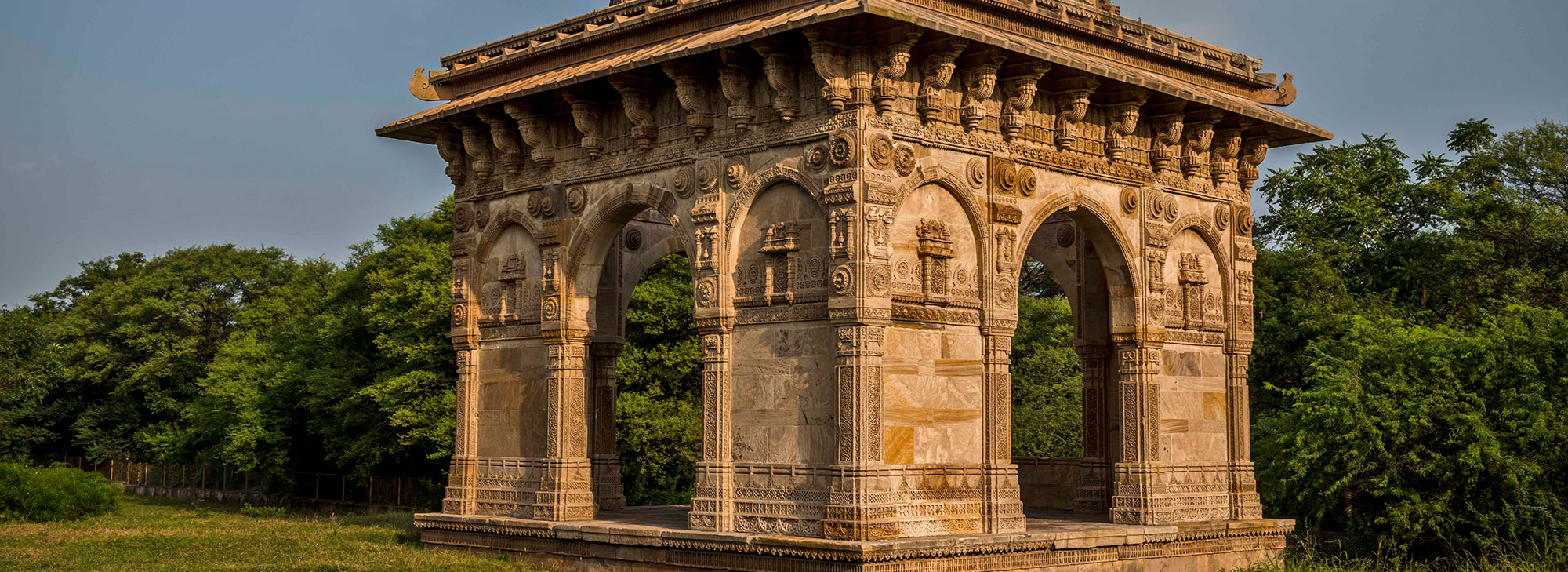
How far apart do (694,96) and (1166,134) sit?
19.3ft

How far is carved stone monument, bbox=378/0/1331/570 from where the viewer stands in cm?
1555

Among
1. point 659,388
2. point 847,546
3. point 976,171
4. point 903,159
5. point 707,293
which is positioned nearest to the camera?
point 847,546

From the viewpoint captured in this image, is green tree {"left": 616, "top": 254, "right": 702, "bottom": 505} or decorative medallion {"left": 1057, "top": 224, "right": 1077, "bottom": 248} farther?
green tree {"left": 616, "top": 254, "right": 702, "bottom": 505}

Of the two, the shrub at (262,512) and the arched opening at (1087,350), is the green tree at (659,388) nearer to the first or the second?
the shrub at (262,512)

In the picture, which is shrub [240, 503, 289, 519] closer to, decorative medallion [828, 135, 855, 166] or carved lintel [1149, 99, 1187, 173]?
decorative medallion [828, 135, 855, 166]

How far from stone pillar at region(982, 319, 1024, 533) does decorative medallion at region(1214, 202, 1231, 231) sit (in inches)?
184

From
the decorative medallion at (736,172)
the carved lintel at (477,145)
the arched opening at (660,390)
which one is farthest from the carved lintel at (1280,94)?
the arched opening at (660,390)

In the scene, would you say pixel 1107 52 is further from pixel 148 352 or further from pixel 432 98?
pixel 148 352

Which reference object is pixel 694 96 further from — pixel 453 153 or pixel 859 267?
pixel 453 153

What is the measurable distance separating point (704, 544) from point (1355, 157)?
89.2 ft

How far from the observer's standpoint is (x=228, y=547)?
23.0 m

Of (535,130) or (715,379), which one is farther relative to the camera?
(535,130)

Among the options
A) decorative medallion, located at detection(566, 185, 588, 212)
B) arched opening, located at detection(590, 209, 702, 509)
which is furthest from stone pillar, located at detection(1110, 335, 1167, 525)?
arched opening, located at detection(590, 209, 702, 509)

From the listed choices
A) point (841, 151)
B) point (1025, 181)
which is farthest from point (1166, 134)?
point (841, 151)
